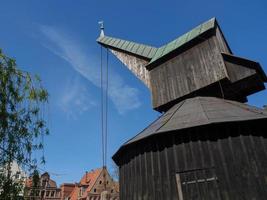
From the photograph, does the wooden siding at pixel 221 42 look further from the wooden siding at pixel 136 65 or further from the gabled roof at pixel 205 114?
the wooden siding at pixel 136 65

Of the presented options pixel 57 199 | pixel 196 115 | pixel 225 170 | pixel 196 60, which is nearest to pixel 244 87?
pixel 196 60

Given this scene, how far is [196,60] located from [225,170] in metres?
5.66

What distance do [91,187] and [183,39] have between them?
109 ft

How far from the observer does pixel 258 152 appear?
8.10 m

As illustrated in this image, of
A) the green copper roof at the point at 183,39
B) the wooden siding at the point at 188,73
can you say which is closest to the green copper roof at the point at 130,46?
the green copper roof at the point at 183,39

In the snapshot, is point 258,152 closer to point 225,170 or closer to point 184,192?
point 225,170

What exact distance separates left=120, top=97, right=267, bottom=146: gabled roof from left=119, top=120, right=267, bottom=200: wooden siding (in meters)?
0.22

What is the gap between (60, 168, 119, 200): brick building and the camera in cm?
3975

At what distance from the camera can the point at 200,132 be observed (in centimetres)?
886

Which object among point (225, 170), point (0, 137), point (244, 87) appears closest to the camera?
point (0, 137)

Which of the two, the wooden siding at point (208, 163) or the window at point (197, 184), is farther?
the window at point (197, 184)

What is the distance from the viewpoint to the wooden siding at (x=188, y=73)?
448 inches

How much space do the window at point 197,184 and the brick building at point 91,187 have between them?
3132 cm

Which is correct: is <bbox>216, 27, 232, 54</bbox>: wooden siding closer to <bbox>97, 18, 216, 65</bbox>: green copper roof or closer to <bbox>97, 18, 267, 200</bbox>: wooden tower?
<bbox>97, 18, 267, 200</bbox>: wooden tower
